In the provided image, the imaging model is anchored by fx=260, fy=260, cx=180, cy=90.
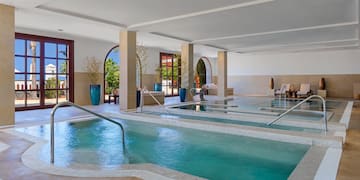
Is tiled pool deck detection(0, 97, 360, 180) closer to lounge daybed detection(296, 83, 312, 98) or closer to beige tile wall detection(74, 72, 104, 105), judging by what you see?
beige tile wall detection(74, 72, 104, 105)

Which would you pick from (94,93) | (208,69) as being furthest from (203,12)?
(208,69)

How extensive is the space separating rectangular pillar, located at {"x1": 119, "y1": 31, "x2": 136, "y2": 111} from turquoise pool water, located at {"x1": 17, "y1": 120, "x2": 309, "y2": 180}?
2.40 m

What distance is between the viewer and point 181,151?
4.71 metres

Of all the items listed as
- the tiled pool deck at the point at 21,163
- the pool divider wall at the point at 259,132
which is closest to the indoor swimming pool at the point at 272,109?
the tiled pool deck at the point at 21,163

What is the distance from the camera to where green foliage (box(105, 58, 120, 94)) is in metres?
11.6

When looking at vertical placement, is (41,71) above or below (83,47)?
below

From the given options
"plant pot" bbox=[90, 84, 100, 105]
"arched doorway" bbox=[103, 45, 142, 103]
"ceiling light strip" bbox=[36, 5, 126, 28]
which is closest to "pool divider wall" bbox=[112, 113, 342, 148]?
"ceiling light strip" bbox=[36, 5, 126, 28]

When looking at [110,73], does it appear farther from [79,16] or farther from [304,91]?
[304,91]

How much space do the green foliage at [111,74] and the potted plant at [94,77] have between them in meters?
0.65

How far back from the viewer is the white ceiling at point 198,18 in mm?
6000

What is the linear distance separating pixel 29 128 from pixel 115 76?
642 cm

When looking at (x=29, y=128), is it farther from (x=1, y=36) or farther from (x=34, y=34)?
(x=34, y=34)

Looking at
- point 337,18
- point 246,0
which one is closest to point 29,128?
point 246,0

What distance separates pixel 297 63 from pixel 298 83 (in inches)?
47.4
